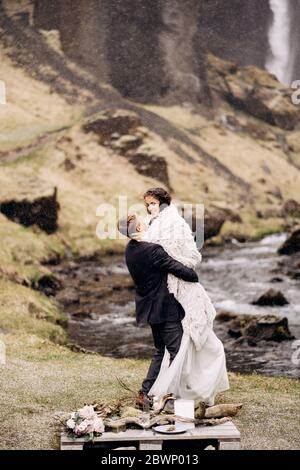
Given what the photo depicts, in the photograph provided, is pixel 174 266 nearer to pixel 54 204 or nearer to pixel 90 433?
pixel 90 433

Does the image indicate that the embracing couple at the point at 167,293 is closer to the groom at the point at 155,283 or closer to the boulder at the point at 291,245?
the groom at the point at 155,283

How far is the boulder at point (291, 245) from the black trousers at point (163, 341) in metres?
37.9

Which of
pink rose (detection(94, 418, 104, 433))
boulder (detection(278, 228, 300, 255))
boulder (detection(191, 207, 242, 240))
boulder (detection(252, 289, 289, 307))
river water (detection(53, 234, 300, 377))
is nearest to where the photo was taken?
pink rose (detection(94, 418, 104, 433))

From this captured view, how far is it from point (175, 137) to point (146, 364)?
2753 inches

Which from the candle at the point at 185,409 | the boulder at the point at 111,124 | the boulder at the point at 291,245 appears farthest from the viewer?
the boulder at the point at 111,124

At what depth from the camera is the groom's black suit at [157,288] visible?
10453 millimetres

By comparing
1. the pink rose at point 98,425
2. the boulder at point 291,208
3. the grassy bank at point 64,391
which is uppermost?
the pink rose at point 98,425

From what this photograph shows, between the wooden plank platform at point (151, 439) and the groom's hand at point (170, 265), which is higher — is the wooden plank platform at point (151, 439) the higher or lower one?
the lower one

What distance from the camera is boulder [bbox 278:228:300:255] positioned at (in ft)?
157

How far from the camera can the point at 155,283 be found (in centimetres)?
1062

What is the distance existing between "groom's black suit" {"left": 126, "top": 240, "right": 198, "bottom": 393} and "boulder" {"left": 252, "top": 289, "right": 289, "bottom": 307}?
65.7 feet

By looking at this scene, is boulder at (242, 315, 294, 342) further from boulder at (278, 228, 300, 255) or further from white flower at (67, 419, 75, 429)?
boulder at (278, 228, 300, 255)

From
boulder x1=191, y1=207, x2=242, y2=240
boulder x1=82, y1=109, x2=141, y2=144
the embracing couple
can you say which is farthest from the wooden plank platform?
boulder x1=82, y1=109, x2=141, y2=144

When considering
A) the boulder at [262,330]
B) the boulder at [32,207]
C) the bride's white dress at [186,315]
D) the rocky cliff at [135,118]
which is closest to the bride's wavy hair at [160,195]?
the bride's white dress at [186,315]
